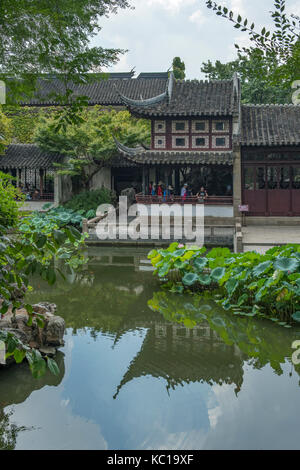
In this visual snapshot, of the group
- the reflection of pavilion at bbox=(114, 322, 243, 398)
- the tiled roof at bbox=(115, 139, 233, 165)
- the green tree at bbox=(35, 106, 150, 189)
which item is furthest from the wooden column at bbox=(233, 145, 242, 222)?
the reflection of pavilion at bbox=(114, 322, 243, 398)

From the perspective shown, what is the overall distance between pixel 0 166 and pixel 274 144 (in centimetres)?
1299

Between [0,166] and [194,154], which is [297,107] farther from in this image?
[0,166]

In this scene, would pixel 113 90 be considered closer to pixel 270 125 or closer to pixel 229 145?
pixel 229 145

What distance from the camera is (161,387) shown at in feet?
20.8

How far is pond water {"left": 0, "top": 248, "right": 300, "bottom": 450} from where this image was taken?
5219mm

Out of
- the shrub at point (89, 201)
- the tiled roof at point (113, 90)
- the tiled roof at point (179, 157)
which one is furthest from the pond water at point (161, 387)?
the tiled roof at point (113, 90)

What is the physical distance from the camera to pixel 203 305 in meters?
10.0

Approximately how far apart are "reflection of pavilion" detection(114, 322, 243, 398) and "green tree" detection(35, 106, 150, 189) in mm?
15102

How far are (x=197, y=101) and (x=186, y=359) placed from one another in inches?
616

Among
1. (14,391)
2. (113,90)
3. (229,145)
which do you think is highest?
(113,90)

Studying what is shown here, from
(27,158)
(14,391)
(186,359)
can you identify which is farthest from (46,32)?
(27,158)

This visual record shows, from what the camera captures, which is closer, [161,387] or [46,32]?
[46,32]

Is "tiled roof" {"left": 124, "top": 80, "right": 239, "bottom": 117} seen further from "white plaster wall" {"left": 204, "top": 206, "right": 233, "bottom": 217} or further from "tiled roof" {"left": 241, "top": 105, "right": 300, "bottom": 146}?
"white plaster wall" {"left": 204, "top": 206, "right": 233, "bottom": 217}
